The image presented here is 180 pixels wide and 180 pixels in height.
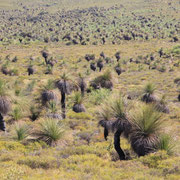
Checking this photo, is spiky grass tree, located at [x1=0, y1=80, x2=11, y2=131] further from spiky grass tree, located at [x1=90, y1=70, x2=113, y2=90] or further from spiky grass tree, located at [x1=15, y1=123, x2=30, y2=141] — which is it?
spiky grass tree, located at [x1=90, y1=70, x2=113, y2=90]

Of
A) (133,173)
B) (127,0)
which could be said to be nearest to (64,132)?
(133,173)

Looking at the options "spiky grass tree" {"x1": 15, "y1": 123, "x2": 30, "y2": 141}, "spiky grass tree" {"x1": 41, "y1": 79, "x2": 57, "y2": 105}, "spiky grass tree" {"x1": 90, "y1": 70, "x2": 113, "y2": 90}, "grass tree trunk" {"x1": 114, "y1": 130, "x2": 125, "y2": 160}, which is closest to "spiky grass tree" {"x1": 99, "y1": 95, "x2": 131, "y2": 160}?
A: "grass tree trunk" {"x1": 114, "y1": 130, "x2": 125, "y2": 160}

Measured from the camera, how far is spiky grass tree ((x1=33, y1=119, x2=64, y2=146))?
445 inches

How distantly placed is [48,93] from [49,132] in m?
8.05

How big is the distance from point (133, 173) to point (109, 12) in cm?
16223

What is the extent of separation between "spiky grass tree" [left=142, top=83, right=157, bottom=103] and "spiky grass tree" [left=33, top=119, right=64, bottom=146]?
11344mm

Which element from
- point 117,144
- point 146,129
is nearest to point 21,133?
point 117,144

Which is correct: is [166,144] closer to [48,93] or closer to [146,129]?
[146,129]

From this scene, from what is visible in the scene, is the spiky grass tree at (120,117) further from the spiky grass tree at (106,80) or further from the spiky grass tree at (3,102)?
the spiky grass tree at (106,80)

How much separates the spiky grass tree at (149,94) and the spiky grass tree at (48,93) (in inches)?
330

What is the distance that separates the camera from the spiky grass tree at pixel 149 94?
2068 cm

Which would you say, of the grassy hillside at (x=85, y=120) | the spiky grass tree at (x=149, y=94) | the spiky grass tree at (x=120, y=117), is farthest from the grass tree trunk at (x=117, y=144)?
the spiky grass tree at (x=149, y=94)

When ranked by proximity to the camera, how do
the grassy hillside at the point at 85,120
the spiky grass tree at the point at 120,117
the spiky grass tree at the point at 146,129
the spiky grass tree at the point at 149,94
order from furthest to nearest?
the spiky grass tree at the point at 149,94, the spiky grass tree at the point at 120,117, the spiky grass tree at the point at 146,129, the grassy hillside at the point at 85,120

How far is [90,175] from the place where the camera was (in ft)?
26.3
